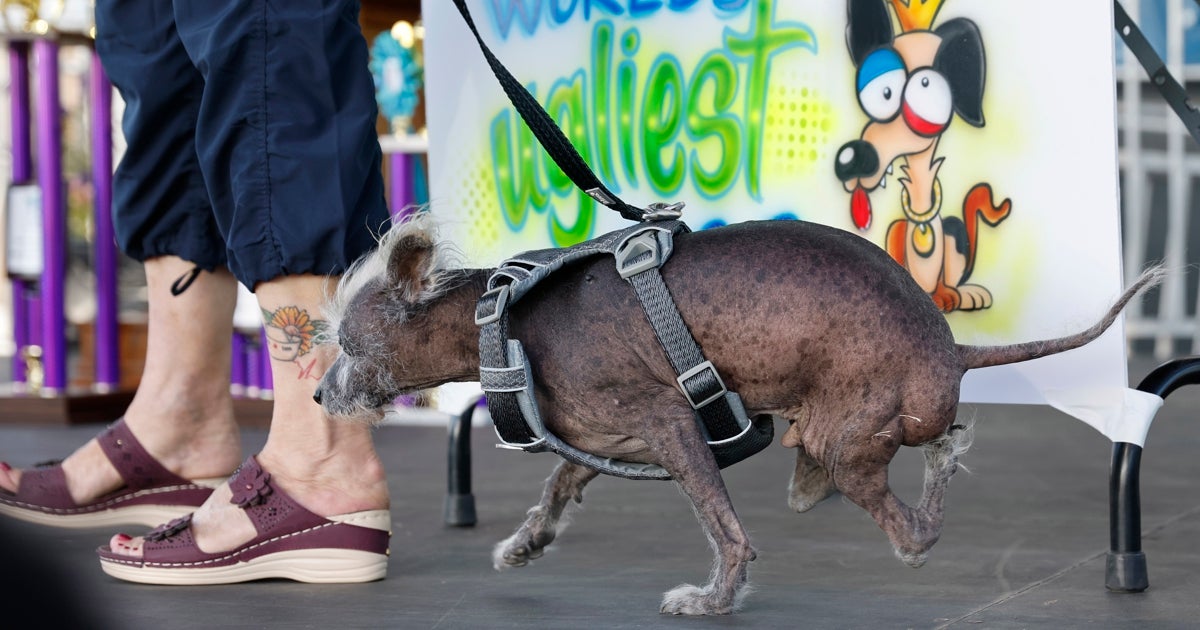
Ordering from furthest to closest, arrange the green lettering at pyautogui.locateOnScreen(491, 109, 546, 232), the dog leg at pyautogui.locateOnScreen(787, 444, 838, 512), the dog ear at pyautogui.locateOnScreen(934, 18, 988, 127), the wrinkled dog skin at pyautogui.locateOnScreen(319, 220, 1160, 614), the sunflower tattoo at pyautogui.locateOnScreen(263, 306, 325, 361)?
the green lettering at pyautogui.locateOnScreen(491, 109, 546, 232) → the sunflower tattoo at pyautogui.locateOnScreen(263, 306, 325, 361) → the dog ear at pyautogui.locateOnScreen(934, 18, 988, 127) → the dog leg at pyautogui.locateOnScreen(787, 444, 838, 512) → the wrinkled dog skin at pyautogui.locateOnScreen(319, 220, 1160, 614)

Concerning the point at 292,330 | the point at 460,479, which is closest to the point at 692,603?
the point at 292,330

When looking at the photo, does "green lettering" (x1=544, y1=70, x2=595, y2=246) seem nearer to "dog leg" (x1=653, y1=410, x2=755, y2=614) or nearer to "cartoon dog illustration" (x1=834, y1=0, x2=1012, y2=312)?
"cartoon dog illustration" (x1=834, y1=0, x2=1012, y2=312)

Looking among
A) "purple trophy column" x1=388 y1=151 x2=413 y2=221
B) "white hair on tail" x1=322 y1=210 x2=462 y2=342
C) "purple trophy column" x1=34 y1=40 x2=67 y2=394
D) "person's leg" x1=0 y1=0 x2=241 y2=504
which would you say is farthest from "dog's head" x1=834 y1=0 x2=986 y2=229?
"purple trophy column" x1=34 y1=40 x2=67 y2=394

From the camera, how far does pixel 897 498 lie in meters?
1.80

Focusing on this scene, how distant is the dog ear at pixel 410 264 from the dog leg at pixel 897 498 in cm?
62

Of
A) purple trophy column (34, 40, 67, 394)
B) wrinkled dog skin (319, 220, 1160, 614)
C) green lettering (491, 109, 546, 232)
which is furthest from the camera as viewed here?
purple trophy column (34, 40, 67, 394)

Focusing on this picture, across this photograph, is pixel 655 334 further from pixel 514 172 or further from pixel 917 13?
pixel 514 172

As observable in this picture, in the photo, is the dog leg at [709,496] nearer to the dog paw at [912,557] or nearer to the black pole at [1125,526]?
the dog paw at [912,557]

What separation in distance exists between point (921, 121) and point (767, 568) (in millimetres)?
751

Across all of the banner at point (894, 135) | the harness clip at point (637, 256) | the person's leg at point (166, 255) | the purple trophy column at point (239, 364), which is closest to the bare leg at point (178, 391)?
the person's leg at point (166, 255)

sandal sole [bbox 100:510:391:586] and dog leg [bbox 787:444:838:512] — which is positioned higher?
dog leg [bbox 787:444:838:512]

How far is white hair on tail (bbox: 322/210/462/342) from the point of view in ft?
6.03

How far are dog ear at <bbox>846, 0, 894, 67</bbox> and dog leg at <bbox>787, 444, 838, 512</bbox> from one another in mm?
648

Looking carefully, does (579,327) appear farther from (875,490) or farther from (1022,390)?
(1022,390)
